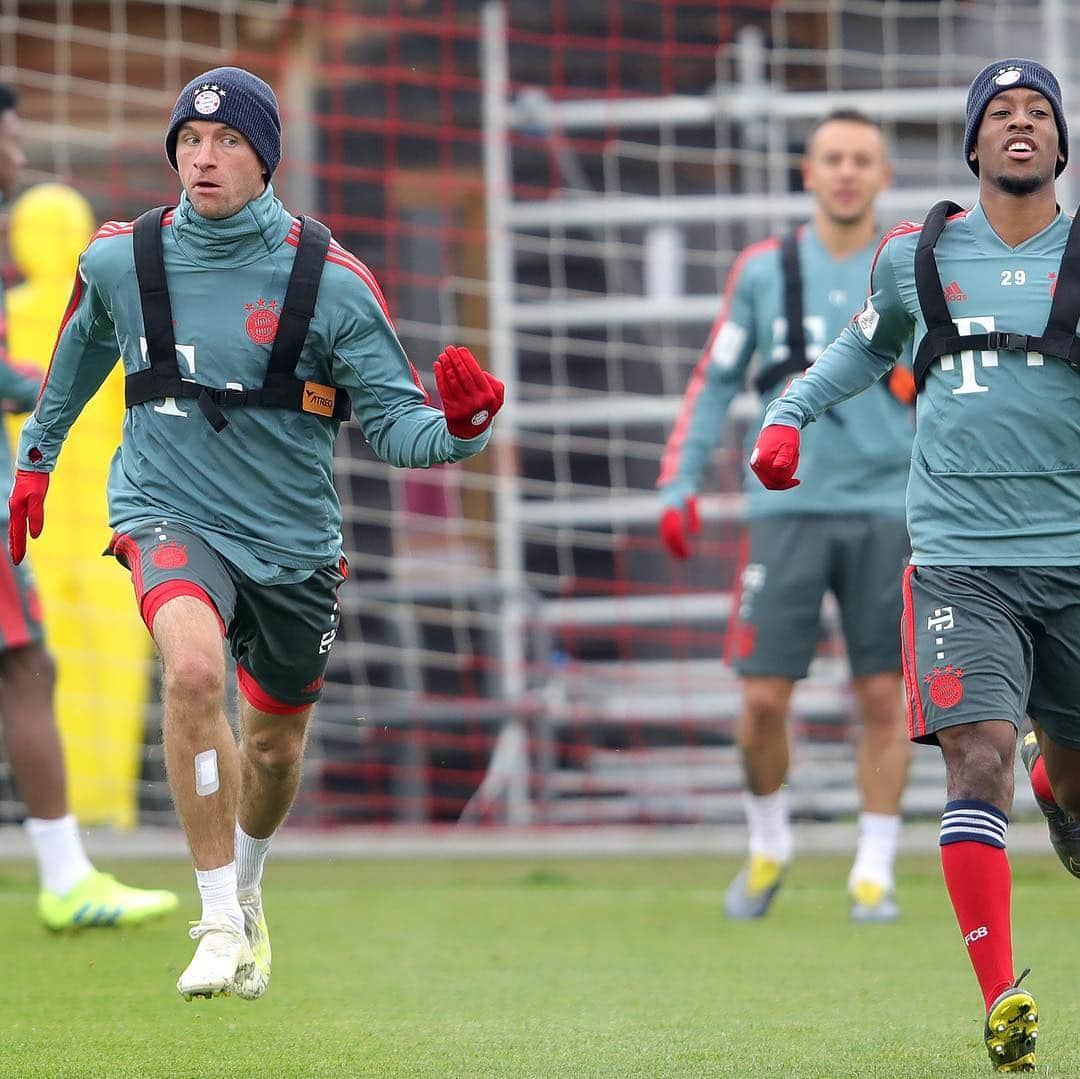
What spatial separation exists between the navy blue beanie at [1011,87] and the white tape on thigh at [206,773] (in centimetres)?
206

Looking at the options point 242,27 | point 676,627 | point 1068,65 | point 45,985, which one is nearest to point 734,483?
point 676,627

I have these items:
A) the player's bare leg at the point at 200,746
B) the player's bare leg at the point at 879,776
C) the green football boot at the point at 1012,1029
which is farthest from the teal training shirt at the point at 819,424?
the green football boot at the point at 1012,1029

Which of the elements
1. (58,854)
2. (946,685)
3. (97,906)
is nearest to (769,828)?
(97,906)

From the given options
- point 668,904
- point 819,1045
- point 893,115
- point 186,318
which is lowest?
point 668,904

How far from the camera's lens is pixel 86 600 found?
8930 millimetres

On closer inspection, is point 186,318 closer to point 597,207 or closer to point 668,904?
point 668,904

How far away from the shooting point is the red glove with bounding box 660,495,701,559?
6.64 m

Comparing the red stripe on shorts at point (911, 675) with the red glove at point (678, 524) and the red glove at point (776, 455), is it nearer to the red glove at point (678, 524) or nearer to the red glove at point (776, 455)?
Result: the red glove at point (776, 455)

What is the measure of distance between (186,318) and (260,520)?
1.58 feet

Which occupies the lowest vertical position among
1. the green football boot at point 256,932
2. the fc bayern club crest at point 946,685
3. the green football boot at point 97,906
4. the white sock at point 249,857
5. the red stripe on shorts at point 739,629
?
the green football boot at point 97,906

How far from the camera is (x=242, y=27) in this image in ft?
34.4

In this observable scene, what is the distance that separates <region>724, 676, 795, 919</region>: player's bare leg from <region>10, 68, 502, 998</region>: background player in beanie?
220cm

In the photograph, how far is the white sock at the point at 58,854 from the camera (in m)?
6.19

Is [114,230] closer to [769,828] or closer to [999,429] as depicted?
[999,429]
